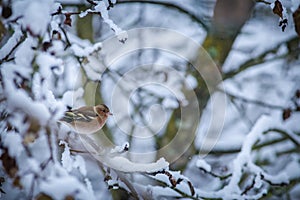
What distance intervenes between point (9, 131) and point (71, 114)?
0.68 meters

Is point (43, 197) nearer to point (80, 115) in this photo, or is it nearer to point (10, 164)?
point (10, 164)

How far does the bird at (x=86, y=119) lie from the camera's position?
183cm

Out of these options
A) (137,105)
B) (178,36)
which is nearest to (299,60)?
(178,36)

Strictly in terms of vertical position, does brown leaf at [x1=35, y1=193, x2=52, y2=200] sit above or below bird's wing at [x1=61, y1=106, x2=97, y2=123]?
above

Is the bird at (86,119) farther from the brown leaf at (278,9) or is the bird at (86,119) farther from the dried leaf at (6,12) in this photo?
the brown leaf at (278,9)

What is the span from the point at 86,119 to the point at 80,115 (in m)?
0.09

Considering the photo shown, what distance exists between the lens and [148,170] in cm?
160

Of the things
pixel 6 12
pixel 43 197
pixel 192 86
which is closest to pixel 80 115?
pixel 6 12

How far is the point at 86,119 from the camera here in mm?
2080

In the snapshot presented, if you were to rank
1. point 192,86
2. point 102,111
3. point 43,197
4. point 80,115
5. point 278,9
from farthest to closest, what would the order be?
1. point 192,86
2. point 102,111
3. point 80,115
4. point 278,9
5. point 43,197

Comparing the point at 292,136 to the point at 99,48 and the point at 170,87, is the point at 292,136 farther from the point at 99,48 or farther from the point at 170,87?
the point at 99,48

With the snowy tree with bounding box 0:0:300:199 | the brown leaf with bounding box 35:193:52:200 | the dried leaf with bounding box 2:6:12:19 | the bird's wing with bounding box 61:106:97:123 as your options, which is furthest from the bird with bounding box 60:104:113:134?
the brown leaf with bounding box 35:193:52:200

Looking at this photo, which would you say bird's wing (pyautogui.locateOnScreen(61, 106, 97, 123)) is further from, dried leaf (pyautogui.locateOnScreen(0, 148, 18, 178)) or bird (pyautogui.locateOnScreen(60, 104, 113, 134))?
dried leaf (pyautogui.locateOnScreen(0, 148, 18, 178))

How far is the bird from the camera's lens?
183 cm
